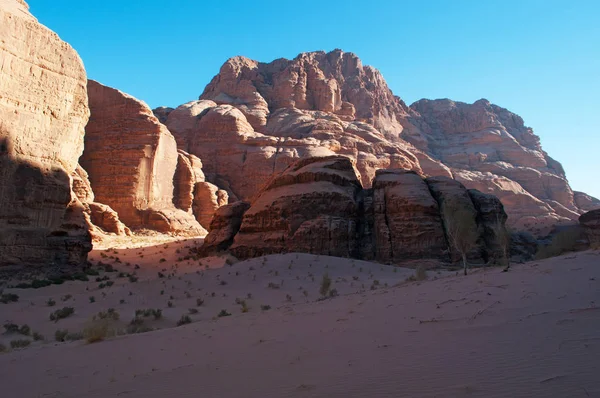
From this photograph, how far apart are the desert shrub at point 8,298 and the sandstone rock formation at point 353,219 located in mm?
10280

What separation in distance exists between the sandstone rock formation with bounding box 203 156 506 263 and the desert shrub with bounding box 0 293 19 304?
1028 centimetres

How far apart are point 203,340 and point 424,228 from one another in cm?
1588

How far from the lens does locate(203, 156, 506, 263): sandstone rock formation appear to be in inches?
762

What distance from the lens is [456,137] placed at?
3339 inches

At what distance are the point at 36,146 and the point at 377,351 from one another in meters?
17.5

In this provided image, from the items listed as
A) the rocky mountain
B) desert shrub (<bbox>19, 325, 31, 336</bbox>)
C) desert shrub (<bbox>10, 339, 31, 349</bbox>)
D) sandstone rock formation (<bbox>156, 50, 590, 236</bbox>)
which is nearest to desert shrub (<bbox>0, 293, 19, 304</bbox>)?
desert shrub (<bbox>19, 325, 31, 336</bbox>)

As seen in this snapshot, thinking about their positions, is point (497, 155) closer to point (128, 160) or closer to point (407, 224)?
point (407, 224)

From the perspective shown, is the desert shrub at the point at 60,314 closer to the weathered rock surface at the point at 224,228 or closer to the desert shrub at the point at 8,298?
the desert shrub at the point at 8,298

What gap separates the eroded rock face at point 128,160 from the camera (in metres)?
32.6

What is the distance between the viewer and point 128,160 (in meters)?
32.8

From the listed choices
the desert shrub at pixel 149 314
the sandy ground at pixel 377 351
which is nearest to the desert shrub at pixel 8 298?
the sandy ground at pixel 377 351

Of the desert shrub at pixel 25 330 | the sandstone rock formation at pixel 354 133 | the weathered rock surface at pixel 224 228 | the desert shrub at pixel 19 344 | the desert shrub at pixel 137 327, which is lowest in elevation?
the desert shrub at pixel 25 330

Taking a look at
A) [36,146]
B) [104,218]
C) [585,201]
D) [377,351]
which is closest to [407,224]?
[377,351]

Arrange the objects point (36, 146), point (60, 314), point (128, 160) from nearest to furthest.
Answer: point (60, 314), point (36, 146), point (128, 160)
